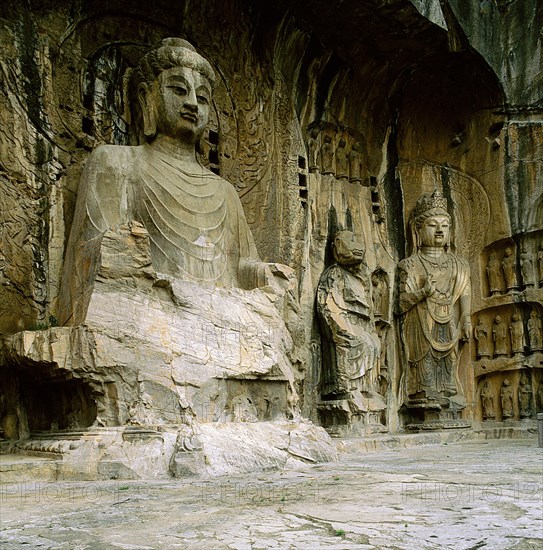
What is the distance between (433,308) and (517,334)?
3.84 feet

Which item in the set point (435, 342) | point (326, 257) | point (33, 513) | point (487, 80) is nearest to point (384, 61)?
point (487, 80)

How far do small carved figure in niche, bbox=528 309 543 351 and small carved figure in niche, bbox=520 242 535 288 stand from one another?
365 mm

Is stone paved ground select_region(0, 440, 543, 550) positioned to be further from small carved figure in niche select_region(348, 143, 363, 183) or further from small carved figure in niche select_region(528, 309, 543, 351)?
small carved figure in niche select_region(348, 143, 363, 183)

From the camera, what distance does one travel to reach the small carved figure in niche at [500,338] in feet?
32.8

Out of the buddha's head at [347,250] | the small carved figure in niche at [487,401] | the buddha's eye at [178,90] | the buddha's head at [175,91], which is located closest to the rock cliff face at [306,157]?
the small carved figure in niche at [487,401]

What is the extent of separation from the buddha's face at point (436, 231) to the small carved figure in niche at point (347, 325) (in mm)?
1254

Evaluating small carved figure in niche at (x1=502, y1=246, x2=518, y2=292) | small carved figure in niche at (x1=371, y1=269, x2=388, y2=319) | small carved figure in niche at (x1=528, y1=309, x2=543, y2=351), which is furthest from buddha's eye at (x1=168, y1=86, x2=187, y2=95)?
small carved figure in niche at (x1=528, y1=309, x2=543, y2=351)

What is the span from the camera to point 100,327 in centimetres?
564

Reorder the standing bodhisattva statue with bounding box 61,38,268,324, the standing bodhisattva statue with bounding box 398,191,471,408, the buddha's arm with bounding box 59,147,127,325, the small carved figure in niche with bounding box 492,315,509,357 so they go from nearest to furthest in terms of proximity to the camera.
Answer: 1. the buddha's arm with bounding box 59,147,127,325
2. the standing bodhisattva statue with bounding box 61,38,268,324
3. the standing bodhisattva statue with bounding box 398,191,471,408
4. the small carved figure in niche with bounding box 492,315,509,357

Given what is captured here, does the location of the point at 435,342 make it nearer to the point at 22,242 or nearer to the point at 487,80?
the point at 487,80

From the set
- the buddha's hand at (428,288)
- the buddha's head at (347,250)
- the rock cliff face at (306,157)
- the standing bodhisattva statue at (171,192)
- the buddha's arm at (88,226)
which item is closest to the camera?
the buddha's arm at (88,226)

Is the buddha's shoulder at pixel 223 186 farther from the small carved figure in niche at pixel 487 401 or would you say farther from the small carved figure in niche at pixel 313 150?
the small carved figure in niche at pixel 487 401

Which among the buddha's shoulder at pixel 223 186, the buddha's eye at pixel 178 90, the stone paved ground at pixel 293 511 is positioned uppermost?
the buddha's eye at pixel 178 90

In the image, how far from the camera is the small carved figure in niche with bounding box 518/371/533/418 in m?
9.78
